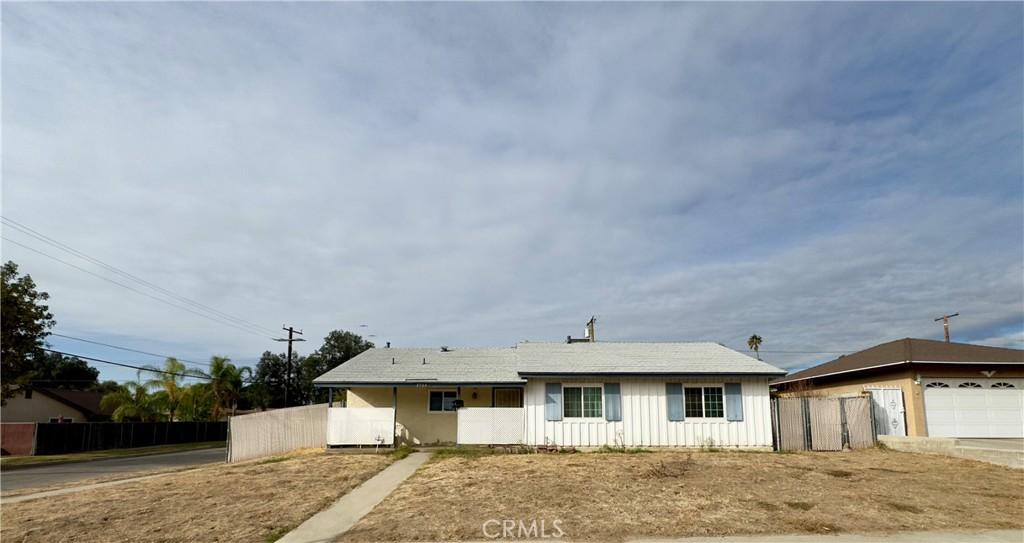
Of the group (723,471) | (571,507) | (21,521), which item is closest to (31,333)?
(21,521)

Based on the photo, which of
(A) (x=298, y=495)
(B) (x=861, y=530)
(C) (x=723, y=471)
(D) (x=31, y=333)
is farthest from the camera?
(D) (x=31, y=333)

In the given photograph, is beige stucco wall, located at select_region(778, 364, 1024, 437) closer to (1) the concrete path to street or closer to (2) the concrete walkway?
(1) the concrete path to street

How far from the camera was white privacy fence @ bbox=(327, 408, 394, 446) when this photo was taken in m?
22.7

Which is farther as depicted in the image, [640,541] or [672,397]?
[672,397]

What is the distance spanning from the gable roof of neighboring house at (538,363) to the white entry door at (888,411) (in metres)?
4.52

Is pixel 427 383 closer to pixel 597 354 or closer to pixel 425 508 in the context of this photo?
pixel 597 354

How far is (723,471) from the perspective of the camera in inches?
635

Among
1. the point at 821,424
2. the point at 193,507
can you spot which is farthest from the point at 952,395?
the point at 193,507

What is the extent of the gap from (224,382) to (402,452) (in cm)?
3216

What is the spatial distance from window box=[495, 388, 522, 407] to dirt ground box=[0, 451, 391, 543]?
786 cm

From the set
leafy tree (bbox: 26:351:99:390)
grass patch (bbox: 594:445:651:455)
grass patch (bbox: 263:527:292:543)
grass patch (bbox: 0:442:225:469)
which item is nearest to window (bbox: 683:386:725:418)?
grass patch (bbox: 594:445:651:455)

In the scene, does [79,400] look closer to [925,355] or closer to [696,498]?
[696,498]

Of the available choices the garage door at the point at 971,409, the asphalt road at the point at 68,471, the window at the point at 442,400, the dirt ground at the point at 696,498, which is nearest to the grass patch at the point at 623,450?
the dirt ground at the point at 696,498

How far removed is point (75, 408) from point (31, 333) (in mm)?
24355
